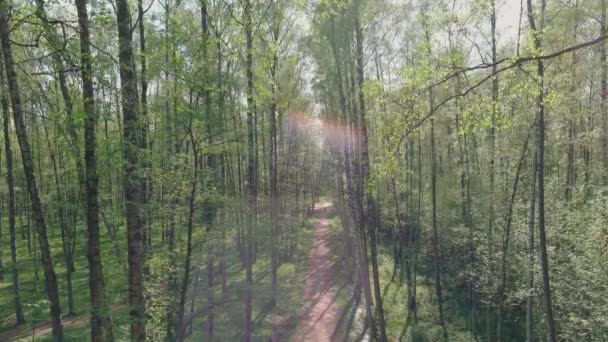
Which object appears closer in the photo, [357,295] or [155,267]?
[155,267]

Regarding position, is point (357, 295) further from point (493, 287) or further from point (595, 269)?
point (595, 269)

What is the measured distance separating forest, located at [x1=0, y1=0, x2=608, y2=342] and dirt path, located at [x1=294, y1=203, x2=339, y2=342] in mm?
139

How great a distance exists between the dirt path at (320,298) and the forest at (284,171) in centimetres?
14

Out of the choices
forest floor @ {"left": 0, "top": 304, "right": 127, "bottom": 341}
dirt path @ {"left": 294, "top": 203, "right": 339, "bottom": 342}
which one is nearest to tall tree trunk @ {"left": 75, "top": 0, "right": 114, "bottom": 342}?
forest floor @ {"left": 0, "top": 304, "right": 127, "bottom": 341}

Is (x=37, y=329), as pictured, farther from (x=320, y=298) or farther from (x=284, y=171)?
(x=284, y=171)

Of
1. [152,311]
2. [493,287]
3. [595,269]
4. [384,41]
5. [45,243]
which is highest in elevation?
[384,41]

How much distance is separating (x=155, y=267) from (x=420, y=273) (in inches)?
689

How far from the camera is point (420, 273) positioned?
22391mm

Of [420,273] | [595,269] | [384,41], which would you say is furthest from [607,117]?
[420,273]

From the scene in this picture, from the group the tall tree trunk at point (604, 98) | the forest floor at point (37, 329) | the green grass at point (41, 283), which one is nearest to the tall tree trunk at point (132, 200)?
the green grass at point (41, 283)

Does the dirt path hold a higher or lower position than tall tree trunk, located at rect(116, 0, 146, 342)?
lower

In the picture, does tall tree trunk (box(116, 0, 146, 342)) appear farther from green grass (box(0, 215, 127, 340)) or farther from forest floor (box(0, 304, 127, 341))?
forest floor (box(0, 304, 127, 341))

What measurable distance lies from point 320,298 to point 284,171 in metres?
9.08

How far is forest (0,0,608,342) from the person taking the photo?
16.4 ft
